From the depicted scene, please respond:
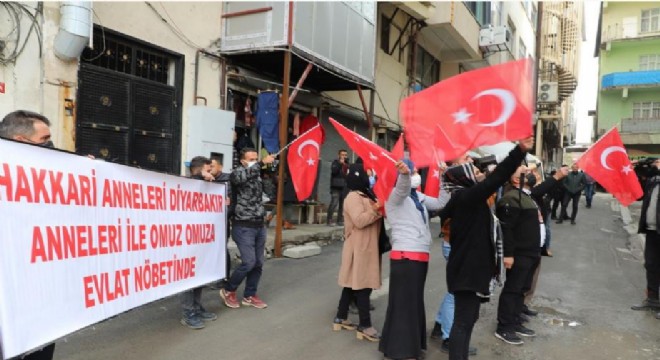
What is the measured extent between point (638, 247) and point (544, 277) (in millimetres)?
4942

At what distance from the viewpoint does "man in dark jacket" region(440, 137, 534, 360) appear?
372 cm

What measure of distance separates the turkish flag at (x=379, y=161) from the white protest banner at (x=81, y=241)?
1.77 metres

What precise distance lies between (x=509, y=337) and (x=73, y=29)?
6.78 meters

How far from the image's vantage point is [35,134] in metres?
3.00

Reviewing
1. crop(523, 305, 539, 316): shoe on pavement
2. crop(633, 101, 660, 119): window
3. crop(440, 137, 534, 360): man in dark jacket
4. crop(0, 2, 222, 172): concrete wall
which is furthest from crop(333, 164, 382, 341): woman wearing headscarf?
crop(633, 101, 660, 119): window

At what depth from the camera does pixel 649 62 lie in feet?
131

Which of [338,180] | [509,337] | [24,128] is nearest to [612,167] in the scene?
[509,337]

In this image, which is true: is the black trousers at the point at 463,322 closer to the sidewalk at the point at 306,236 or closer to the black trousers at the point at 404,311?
the black trousers at the point at 404,311

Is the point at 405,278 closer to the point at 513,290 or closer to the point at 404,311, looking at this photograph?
the point at 404,311

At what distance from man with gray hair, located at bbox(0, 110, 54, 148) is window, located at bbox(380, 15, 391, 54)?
13.7 m

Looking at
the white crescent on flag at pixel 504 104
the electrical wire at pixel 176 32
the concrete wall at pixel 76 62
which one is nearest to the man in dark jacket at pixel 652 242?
the white crescent on flag at pixel 504 104

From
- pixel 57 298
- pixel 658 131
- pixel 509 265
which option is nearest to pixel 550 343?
pixel 509 265

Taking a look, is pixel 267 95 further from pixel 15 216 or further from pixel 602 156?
pixel 15 216

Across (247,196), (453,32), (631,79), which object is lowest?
(247,196)
